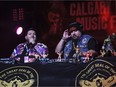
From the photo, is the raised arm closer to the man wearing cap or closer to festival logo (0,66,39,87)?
the man wearing cap

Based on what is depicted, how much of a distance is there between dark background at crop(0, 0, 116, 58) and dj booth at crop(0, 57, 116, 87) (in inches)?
10.0

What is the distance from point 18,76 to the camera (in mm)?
6121

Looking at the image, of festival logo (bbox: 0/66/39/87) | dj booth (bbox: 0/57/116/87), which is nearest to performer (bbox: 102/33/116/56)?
dj booth (bbox: 0/57/116/87)

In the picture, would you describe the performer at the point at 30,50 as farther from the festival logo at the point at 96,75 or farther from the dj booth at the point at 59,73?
the festival logo at the point at 96,75

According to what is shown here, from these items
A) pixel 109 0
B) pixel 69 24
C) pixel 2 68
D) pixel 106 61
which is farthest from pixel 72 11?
pixel 2 68

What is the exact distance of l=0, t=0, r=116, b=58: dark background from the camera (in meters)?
6.21

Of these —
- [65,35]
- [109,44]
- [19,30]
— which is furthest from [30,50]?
[109,44]

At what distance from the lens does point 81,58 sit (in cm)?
608

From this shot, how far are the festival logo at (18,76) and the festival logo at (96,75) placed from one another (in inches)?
31.1

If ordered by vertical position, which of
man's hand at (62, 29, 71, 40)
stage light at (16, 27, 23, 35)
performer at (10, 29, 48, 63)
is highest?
stage light at (16, 27, 23, 35)

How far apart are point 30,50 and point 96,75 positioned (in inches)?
51.1

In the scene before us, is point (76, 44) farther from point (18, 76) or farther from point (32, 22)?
point (18, 76)

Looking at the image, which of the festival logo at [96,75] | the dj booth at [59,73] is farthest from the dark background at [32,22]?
the festival logo at [96,75]

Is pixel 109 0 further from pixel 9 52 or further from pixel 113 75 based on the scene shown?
pixel 9 52
